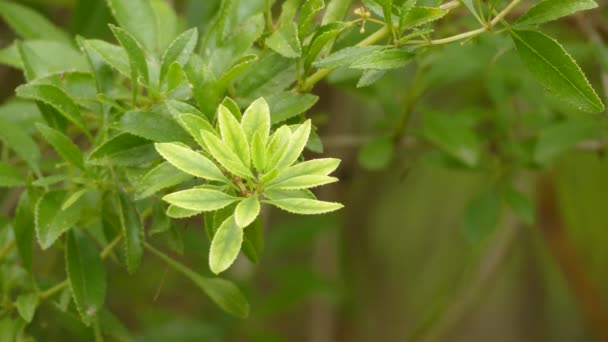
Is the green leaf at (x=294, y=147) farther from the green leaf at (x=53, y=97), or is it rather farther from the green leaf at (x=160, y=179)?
the green leaf at (x=53, y=97)

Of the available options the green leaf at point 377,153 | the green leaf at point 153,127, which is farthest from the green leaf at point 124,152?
the green leaf at point 377,153

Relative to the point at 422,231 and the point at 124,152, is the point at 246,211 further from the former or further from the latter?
the point at 422,231

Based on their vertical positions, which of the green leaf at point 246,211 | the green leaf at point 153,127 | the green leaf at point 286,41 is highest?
the green leaf at point 286,41

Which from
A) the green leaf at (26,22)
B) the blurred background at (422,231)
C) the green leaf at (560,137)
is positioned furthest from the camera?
the blurred background at (422,231)

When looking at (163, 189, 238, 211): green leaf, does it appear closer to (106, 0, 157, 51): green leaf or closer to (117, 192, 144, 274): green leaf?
(117, 192, 144, 274): green leaf

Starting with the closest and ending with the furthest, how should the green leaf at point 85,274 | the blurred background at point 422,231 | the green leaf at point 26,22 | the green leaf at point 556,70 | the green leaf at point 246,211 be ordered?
the green leaf at point 246,211, the green leaf at point 556,70, the green leaf at point 85,274, the green leaf at point 26,22, the blurred background at point 422,231

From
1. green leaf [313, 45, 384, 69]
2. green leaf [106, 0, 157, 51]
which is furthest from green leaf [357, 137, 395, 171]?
green leaf [313, 45, 384, 69]

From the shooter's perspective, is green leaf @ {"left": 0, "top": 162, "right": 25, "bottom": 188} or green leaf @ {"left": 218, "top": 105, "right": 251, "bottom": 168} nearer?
green leaf @ {"left": 218, "top": 105, "right": 251, "bottom": 168}
